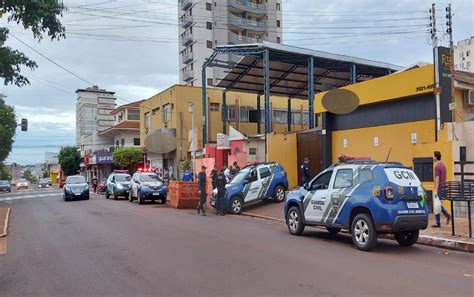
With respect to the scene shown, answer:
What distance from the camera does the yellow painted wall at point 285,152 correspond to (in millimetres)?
26938

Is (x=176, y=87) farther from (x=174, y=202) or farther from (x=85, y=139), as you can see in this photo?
→ (x=85, y=139)

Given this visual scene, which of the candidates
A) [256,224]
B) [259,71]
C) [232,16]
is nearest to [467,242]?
[256,224]

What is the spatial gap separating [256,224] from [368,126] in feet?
28.0

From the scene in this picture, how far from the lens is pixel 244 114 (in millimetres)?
45219

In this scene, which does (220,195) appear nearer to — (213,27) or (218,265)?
(218,265)

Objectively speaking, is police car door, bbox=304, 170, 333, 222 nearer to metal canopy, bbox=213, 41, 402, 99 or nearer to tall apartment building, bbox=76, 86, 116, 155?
metal canopy, bbox=213, 41, 402, 99

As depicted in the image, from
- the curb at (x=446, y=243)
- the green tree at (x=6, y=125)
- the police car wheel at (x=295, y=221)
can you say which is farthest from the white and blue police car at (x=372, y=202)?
the green tree at (x=6, y=125)

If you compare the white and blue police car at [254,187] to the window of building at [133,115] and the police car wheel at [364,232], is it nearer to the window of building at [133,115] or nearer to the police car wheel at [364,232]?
the police car wheel at [364,232]

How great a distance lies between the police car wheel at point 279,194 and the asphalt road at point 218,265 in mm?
6672

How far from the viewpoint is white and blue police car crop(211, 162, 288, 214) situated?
63.0 feet

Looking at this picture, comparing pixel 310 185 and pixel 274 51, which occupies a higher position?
pixel 274 51

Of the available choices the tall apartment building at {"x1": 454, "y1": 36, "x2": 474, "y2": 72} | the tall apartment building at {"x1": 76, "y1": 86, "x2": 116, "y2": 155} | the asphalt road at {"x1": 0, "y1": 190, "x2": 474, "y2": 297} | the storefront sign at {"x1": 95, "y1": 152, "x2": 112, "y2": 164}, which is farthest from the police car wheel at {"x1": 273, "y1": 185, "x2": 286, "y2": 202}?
the tall apartment building at {"x1": 76, "y1": 86, "x2": 116, "y2": 155}

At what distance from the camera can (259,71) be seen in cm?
3450

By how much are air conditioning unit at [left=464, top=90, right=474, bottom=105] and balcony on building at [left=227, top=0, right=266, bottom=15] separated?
5467 centimetres
